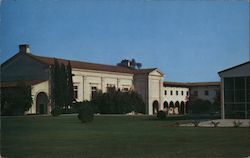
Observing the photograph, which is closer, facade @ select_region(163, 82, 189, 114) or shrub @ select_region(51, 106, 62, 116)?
shrub @ select_region(51, 106, 62, 116)

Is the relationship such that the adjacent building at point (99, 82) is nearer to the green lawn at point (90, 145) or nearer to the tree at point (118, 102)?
the tree at point (118, 102)

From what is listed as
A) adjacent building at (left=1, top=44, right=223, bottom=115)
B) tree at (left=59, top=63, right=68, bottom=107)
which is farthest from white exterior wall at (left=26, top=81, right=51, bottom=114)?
tree at (left=59, top=63, right=68, bottom=107)

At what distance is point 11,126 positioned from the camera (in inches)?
566

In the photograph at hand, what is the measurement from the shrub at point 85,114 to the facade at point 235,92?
441 inches

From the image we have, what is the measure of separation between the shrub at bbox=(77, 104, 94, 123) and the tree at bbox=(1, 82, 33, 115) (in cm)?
357

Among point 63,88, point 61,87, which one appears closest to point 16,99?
point 61,87

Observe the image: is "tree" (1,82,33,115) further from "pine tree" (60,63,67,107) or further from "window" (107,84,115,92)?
"window" (107,84,115,92)

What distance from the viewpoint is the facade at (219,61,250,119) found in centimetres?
3303

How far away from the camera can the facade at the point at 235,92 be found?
33031mm

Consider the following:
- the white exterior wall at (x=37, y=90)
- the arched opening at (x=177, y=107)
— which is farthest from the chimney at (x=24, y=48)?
the arched opening at (x=177, y=107)

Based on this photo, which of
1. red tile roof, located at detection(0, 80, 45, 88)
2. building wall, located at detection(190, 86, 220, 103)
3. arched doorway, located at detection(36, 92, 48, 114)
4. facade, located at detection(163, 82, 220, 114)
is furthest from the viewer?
building wall, located at detection(190, 86, 220, 103)

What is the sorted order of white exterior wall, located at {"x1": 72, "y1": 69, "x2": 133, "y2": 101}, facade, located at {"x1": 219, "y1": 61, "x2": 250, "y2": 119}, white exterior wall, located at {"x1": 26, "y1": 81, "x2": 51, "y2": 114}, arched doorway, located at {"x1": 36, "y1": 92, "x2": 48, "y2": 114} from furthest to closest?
white exterior wall, located at {"x1": 72, "y1": 69, "x2": 133, "y2": 101} → facade, located at {"x1": 219, "y1": 61, "x2": 250, "y2": 119} → arched doorway, located at {"x1": 36, "y1": 92, "x2": 48, "y2": 114} → white exterior wall, located at {"x1": 26, "y1": 81, "x2": 51, "y2": 114}

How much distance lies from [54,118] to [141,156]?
827 cm

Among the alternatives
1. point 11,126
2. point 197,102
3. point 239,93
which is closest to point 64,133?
point 11,126
